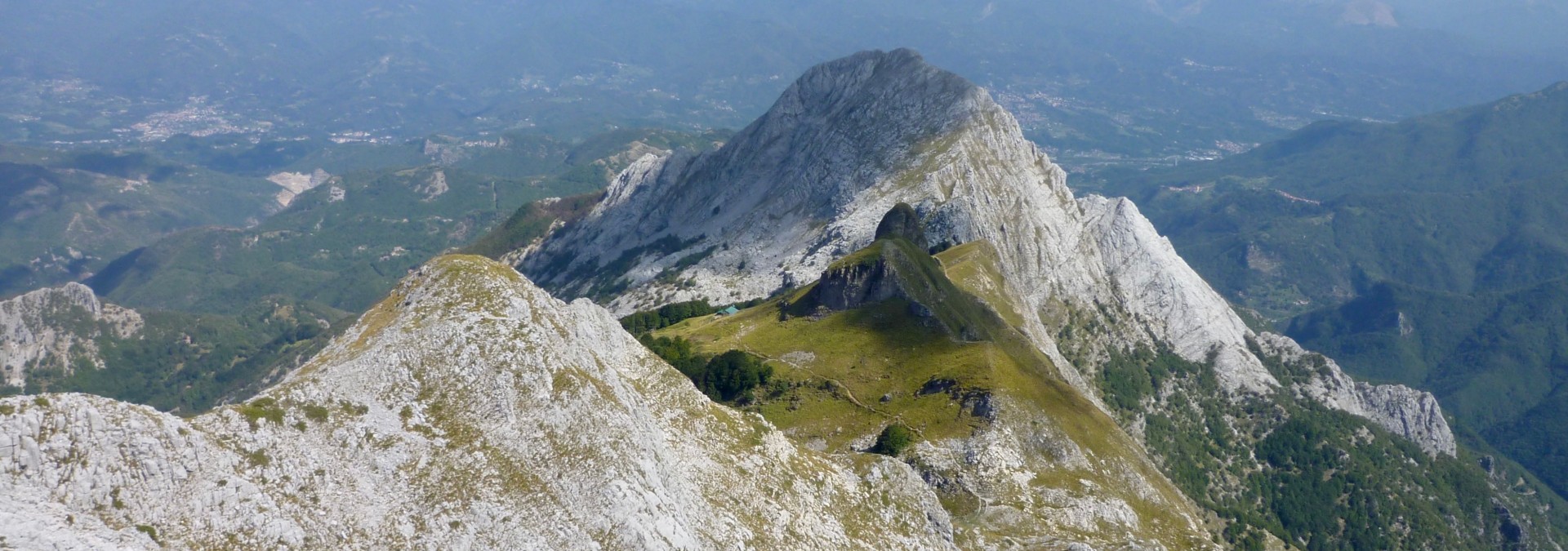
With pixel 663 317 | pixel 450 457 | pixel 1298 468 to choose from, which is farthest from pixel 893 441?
pixel 1298 468

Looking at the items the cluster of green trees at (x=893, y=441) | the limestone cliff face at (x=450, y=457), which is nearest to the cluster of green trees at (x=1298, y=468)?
the cluster of green trees at (x=893, y=441)

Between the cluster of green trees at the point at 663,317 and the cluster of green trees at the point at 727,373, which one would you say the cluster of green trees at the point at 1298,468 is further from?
the cluster of green trees at the point at 727,373

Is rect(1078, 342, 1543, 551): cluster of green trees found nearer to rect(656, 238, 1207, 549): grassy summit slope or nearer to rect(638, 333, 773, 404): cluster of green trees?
rect(656, 238, 1207, 549): grassy summit slope

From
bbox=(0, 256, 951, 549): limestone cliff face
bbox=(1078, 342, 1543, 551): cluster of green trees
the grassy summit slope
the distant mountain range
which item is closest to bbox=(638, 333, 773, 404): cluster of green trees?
the distant mountain range

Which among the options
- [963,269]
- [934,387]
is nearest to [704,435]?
[934,387]

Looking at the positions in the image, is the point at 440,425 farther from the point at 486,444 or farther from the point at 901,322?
the point at 901,322
